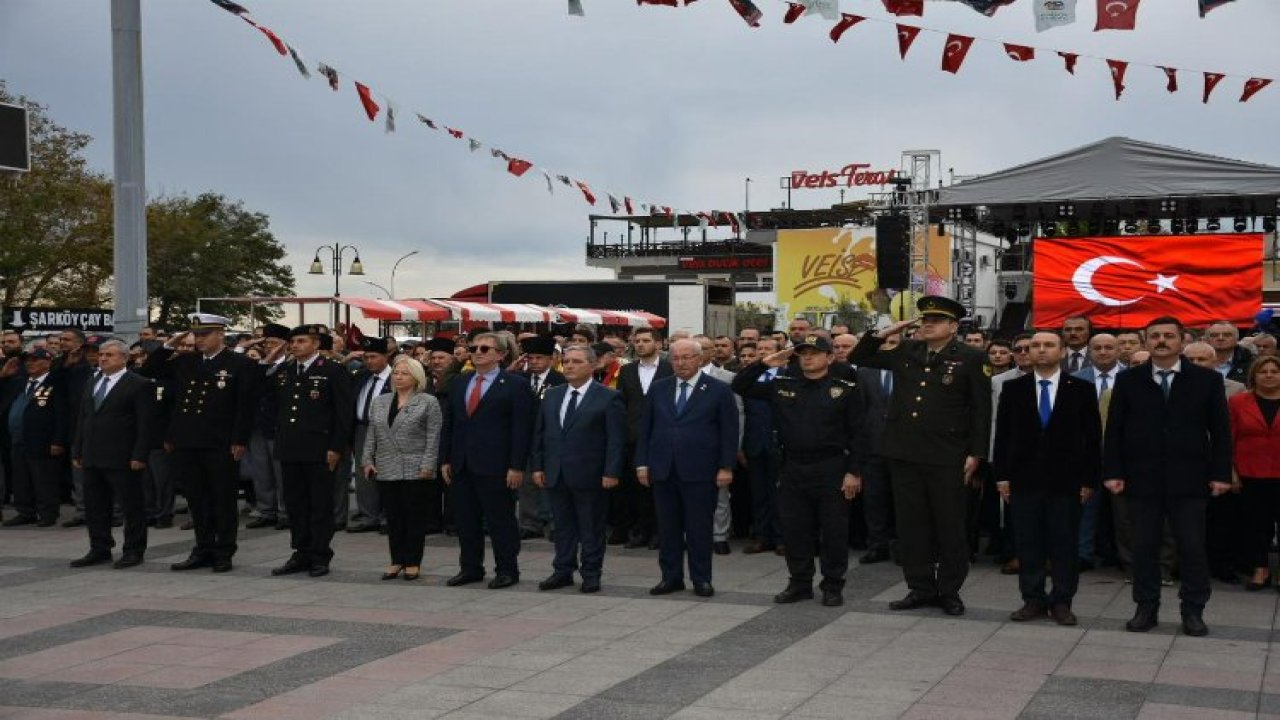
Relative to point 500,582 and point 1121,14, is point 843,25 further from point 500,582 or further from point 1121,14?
point 500,582

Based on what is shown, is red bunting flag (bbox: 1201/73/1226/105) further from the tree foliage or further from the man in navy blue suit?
the tree foliage

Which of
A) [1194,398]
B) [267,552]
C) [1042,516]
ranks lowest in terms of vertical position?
[267,552]

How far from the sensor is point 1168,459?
26.6ft

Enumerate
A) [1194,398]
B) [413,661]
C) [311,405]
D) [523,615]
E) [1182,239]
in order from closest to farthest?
1. [413,661]
2. [1194,398]
3. [523,615]
4. [311,405]
5. [1182,239]

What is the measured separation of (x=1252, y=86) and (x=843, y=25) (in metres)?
4.64

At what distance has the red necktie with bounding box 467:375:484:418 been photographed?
391 inches

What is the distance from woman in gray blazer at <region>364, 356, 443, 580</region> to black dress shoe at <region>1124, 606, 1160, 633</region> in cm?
487

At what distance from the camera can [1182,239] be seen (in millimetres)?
14328

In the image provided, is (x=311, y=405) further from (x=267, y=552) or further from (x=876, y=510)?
(x=876, y=510)

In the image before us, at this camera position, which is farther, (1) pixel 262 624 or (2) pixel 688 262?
(2) pixel 688 262

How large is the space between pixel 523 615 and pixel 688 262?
101 meters

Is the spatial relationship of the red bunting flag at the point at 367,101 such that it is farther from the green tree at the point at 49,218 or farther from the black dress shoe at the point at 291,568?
the green tree at the point at 49,218

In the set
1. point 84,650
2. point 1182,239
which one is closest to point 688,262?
point 1182,239

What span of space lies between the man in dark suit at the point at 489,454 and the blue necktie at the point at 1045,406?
3.60 metres
